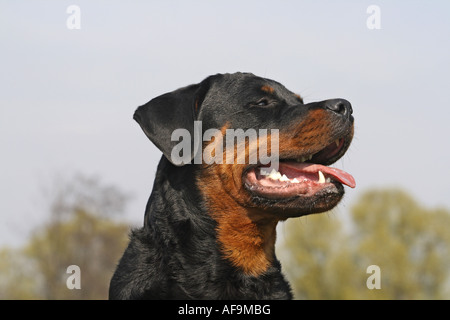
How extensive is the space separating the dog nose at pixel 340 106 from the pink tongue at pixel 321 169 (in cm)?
49

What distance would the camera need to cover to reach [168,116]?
527cm

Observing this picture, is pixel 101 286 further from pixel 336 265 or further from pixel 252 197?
pixel 252 197

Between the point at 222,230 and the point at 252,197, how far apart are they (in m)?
0.37

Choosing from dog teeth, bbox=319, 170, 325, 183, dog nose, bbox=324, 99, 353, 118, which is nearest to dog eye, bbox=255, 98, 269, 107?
dog nose, bbox=324, 99, 353, 118

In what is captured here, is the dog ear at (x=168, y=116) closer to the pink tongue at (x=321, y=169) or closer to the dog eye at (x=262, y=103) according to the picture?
the dog eye at (x=262, y=103)

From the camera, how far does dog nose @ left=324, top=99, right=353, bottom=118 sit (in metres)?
5.08

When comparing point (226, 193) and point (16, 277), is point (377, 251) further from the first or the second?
point (226, 193)

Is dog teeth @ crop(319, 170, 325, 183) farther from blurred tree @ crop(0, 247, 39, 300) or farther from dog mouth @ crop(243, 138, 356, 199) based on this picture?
blurred tree @ crop(0, 247, 39, 300)

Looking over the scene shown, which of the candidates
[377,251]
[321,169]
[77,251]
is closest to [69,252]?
[77,251]

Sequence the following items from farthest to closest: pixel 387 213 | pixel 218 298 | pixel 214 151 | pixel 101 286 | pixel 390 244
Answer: pixel 387 213, pixel 390 244, pixel 101 286, pixel 214 151, pixel 218 298

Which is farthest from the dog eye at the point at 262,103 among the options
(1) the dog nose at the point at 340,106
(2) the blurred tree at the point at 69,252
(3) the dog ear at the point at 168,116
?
(2) the blurred tree at the point at 69,252

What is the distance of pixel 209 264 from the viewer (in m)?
4.98

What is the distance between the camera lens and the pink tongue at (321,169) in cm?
515
